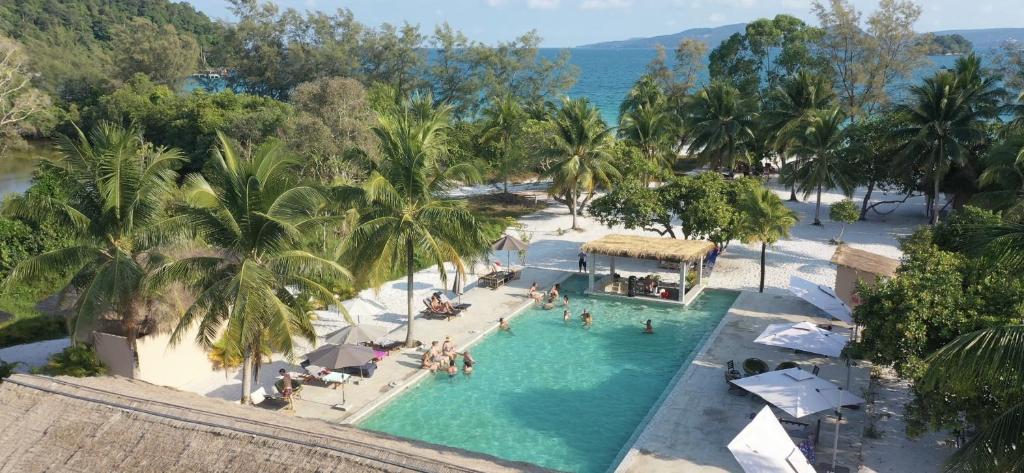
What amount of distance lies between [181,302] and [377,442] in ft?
27.5

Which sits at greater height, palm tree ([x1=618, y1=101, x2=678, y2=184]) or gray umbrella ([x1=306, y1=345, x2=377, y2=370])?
palm tree ([x1=618, y1=101, x2=678, y2=184])

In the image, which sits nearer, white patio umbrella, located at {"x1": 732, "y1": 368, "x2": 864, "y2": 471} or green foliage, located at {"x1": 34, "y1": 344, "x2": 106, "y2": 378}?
white patio umbrella, located at {"x1": 732, "y1": 368, "x2": 864, "y2": 471}

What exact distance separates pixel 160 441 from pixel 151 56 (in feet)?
218

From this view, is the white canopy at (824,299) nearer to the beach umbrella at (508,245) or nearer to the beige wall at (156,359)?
the beach umbrella at (508,245)

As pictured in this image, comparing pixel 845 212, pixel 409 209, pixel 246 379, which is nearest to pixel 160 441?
pixel 246 379

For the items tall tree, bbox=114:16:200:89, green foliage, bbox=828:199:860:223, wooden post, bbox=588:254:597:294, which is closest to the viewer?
wooden post, bbox=588:254:597:294

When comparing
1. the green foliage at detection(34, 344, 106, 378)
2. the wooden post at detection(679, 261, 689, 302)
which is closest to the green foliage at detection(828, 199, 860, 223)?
the wooden post at detection(679, 261, 689, 302)

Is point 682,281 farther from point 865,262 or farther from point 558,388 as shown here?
point 558,388

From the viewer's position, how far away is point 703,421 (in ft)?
51.6

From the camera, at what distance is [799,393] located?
14555 mm

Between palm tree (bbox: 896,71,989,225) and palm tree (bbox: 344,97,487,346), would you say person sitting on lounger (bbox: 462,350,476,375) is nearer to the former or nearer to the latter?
palm tree (bbox: 344,97,487,346)

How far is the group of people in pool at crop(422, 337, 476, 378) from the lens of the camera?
19.1m

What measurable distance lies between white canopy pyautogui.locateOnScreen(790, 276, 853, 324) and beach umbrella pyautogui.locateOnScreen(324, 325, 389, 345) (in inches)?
486

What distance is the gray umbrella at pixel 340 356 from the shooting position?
16.8 metres
